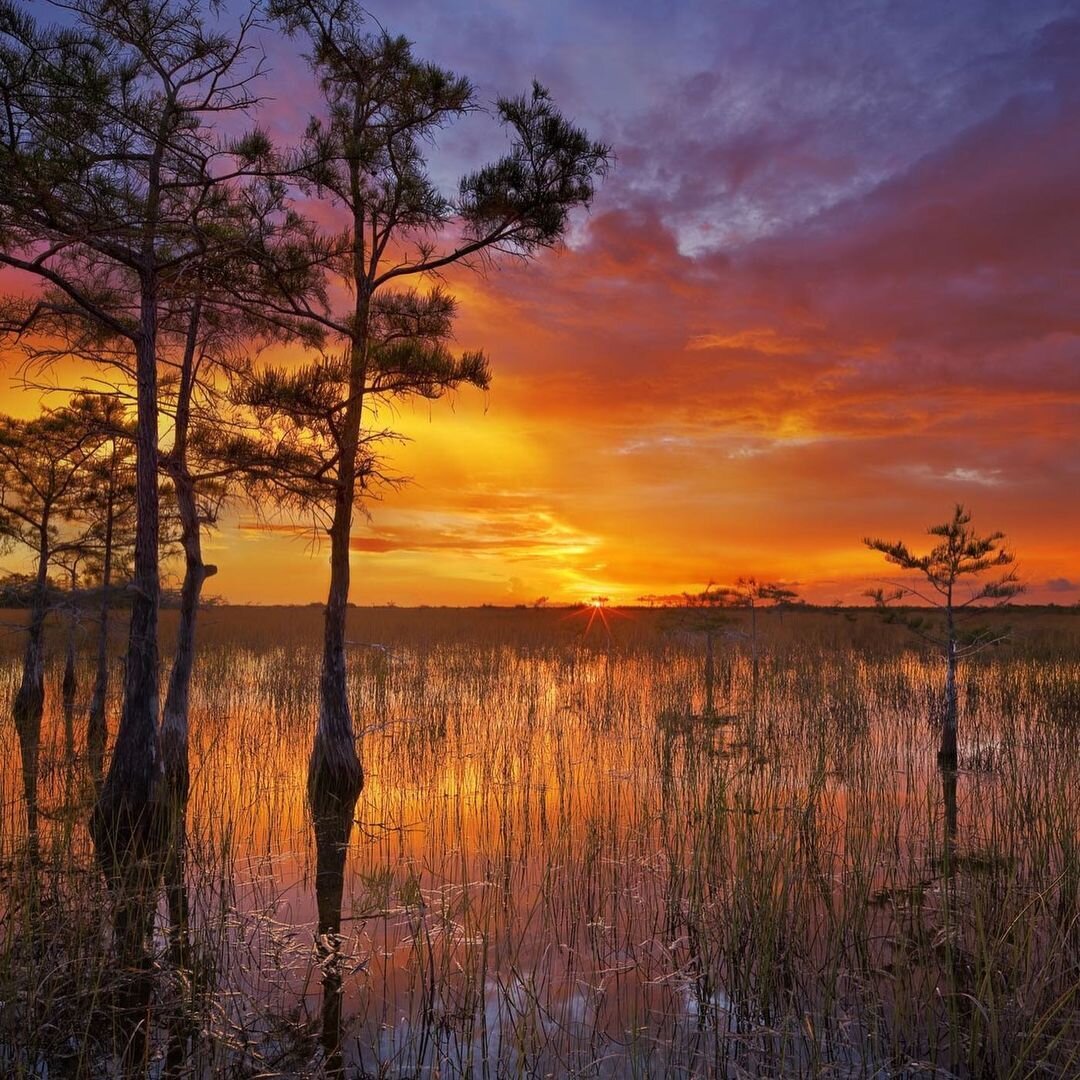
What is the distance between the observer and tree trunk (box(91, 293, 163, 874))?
8.44m

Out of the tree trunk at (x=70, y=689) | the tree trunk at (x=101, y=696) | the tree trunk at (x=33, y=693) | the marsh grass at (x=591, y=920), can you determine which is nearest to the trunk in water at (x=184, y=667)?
the marsh grass at (x=591, y=920)

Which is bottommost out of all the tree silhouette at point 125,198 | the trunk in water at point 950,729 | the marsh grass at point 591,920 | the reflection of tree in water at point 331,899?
the reflection of tree in water at point 331,899

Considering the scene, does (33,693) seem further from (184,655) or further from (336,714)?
(336,714)

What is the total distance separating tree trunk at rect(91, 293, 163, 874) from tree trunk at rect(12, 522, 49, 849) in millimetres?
1785

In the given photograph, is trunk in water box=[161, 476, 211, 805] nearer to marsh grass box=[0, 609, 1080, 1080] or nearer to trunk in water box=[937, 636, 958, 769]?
marsh grass box=[0, 609, 1080, 1080]

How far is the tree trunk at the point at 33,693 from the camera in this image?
11.2 meters

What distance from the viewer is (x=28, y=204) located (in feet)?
25.9

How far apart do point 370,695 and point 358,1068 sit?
13.5 meters

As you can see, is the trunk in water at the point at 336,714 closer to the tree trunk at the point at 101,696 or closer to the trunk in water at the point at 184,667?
the trunk in water at the point at 184,667

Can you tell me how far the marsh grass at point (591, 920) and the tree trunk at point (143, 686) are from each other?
1.65ft

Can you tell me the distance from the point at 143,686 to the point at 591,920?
6.14 metres

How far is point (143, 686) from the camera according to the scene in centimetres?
909

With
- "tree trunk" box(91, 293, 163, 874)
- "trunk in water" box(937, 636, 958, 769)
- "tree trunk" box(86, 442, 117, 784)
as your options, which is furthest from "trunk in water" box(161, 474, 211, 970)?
"trunk in water" box(937, 636, 958, 769)

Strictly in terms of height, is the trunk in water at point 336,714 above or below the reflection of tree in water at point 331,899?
above
